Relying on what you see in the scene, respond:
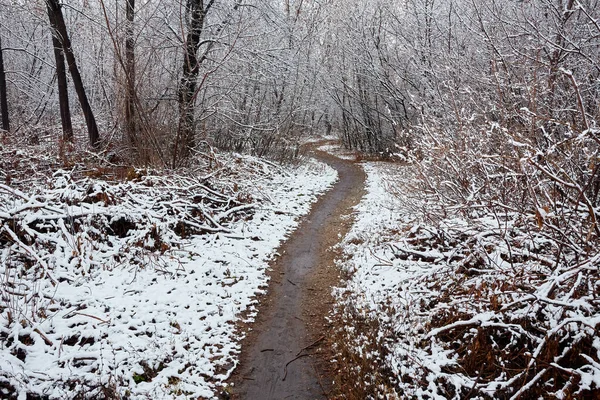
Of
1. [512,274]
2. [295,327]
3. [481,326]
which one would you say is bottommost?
[295,327]

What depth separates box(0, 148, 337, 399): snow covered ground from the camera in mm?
3721

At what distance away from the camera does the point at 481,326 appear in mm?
3676

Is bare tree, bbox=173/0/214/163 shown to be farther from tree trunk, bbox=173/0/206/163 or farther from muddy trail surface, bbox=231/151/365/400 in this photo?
muddy trail surface, bbox=231/151/365/400

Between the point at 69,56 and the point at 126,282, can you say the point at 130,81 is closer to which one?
the point at 69,56

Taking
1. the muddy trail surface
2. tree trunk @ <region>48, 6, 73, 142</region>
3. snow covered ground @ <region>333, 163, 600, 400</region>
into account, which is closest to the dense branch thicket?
snow covered ground @ <region>333, 163, 600, 400</region>

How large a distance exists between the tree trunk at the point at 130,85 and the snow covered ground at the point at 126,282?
1.51m

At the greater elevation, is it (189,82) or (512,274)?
(189,82)

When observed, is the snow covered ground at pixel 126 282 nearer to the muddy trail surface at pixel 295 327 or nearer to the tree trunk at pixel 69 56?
the muddy trail surface at pixel 295 327

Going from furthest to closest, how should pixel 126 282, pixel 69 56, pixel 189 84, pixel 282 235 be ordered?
1. pixel 69 56
2. pixel 189 84
3. pixel 282 235
4. pixel 126 282

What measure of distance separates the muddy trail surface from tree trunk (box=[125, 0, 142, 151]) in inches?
182

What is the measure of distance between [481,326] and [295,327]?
2201 mm

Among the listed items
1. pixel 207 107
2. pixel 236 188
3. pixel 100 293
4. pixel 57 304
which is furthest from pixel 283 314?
Result: pixel 207 107

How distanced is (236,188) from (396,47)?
12525 millimetres

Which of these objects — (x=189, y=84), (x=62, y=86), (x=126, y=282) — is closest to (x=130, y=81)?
(x=189, y=84)
